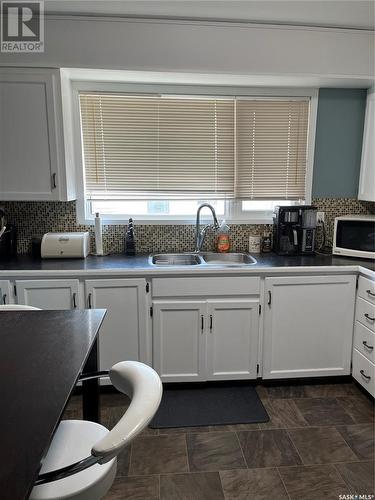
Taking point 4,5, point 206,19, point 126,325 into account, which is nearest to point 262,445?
point 126,325

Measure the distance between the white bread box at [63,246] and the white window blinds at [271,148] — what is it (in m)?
1.32

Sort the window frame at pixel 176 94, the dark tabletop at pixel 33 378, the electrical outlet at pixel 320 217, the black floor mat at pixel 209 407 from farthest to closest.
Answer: the electrical outlet at pixel 320 217 < the window frame at pixel 176 94 < the black floor mat at pixel 209 407 < the dark tabletop at pixel 33 378

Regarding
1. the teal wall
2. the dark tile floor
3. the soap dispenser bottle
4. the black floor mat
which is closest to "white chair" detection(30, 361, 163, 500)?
the dark tile floor

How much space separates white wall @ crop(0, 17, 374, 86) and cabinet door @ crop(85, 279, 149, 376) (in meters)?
1.44

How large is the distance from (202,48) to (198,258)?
56.6 inches

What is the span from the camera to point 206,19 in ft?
7.73

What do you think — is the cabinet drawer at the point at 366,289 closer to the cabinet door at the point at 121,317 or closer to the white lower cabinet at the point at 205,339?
the white lower cabinet at the point at 205,339

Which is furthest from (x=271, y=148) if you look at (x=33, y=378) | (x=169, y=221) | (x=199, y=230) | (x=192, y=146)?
(x=33, y=378)

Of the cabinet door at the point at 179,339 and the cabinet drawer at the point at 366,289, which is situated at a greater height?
the cabinet drawer at the point at 366,289

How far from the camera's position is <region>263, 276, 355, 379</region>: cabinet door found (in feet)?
8.18

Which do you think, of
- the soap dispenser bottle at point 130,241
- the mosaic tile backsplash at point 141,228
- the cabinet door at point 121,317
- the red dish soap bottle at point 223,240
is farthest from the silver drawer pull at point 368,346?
the soap dispenser bottle at point 130,241

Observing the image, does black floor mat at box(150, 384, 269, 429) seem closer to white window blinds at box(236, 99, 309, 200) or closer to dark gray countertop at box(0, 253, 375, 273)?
dark gray countertop at box(0, 253, 375, 273)

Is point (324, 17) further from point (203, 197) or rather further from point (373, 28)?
point (203, 197)

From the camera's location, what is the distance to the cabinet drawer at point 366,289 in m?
2.36
